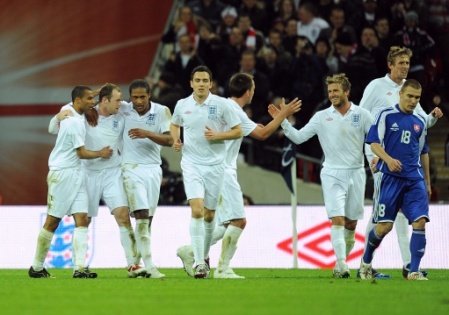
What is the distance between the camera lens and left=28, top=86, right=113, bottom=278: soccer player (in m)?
14.4

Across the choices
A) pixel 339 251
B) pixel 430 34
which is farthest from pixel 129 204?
pixel 430 34

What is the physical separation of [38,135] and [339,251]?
413 inches

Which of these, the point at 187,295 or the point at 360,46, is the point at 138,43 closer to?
the point at 360,46

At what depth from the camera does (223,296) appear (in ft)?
37.0

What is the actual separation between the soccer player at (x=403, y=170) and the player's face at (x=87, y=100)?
3227 millimetres

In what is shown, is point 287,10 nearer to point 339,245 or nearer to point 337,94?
point 337,94

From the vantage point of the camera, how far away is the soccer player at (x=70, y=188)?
14.4 meters

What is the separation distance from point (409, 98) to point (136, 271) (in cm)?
373

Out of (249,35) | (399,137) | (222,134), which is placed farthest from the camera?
(249,35)

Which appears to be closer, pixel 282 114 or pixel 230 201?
pixel 282 114

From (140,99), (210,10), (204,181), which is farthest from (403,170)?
(210,10)

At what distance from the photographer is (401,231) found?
1541 centimetres

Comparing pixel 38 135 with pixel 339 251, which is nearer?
pixel 339 251

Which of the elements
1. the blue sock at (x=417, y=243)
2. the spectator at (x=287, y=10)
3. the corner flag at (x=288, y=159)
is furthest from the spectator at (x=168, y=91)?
the blue sock at (x=417, y=243)
